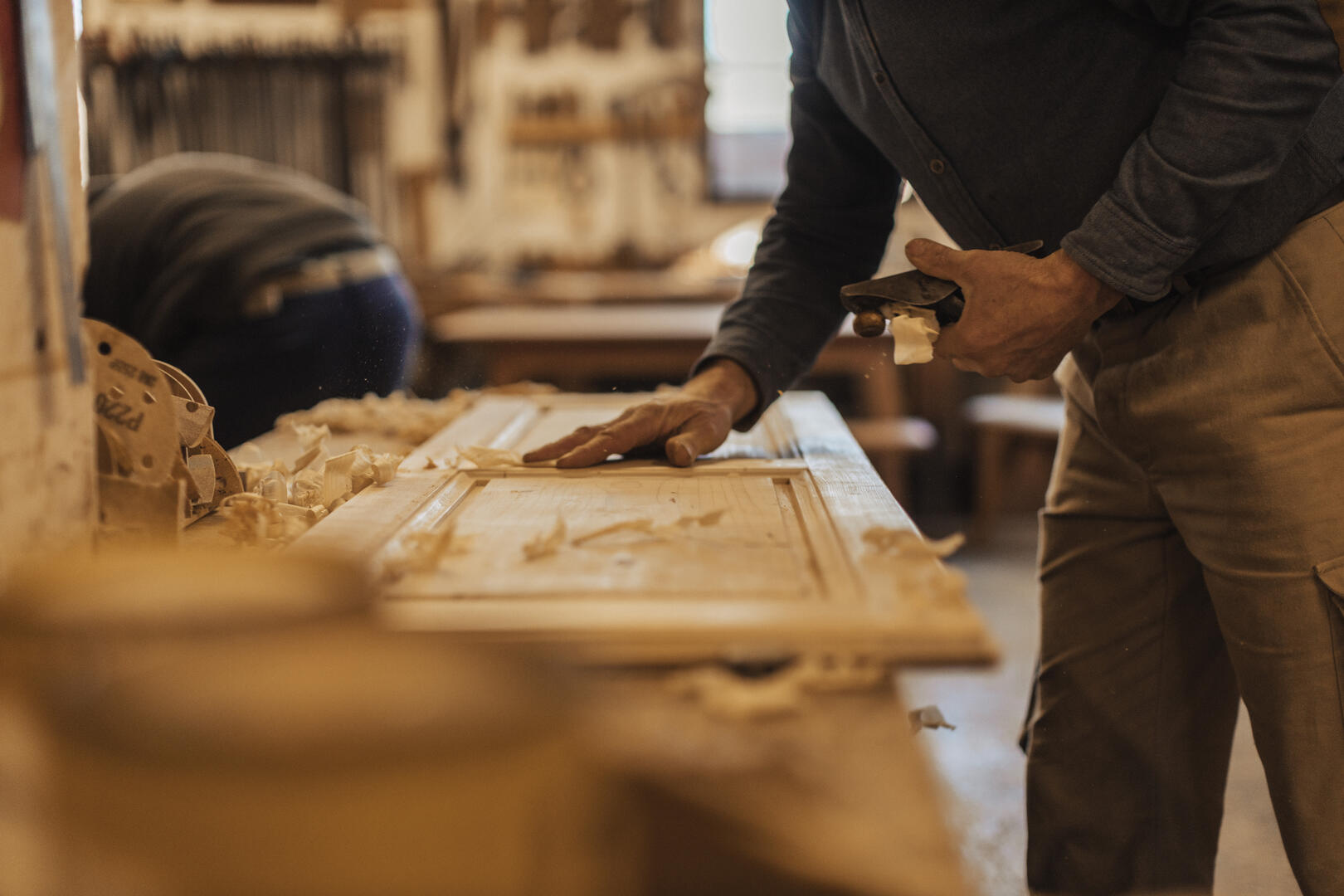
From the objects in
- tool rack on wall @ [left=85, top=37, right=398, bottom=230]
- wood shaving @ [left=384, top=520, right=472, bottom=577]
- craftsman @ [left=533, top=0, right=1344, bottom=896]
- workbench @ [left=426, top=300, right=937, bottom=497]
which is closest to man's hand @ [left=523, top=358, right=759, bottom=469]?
craftsman @ [left=533, top=0, right=1344, bottom=896]

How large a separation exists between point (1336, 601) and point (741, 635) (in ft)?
1.95

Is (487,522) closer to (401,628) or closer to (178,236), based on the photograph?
(401,628)

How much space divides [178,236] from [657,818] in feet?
5.04

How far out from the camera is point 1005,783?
1.93 meters

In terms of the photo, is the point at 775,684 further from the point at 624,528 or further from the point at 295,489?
the point at 295,489

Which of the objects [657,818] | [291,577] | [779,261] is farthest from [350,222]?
[657,818]

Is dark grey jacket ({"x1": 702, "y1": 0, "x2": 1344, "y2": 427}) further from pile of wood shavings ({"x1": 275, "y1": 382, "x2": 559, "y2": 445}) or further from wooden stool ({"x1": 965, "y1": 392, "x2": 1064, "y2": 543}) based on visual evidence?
wooden stool ({"x1": 965, "y1": 392, "x2": 1064, "y2": 543})

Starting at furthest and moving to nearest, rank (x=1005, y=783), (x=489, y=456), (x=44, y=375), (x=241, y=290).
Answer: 1. (x=1005, y=783)
2. (x=241, y=290)
3. (x=489, y=456)
4. (x=44, y=375)

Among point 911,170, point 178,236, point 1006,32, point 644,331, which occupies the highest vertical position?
point 1006,32

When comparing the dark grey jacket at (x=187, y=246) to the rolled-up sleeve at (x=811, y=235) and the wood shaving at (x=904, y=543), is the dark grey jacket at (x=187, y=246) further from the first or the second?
the wood shaving at (x=904, y=543)

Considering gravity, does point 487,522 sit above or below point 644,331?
above

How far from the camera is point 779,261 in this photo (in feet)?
3.83

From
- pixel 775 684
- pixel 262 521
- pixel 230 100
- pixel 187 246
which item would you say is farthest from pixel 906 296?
pixel 230 100

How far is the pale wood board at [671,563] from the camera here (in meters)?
0.55
